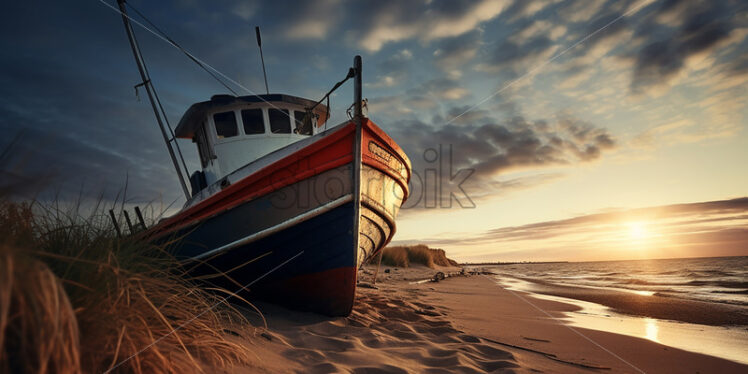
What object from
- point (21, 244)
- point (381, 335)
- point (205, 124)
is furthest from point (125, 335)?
point (205, 124)

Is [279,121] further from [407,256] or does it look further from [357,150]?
[407,256]

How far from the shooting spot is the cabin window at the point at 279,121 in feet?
23.3

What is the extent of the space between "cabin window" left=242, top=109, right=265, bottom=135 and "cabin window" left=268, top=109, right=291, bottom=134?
7.6 inches

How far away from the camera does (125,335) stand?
1641mm

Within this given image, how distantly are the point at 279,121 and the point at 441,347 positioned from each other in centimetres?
545

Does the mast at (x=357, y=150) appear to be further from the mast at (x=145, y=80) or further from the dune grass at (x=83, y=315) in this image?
the mast at (x=145, y=80)

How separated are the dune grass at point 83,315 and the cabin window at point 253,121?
4277 mm

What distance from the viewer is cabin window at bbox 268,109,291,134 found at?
7090 millimetres

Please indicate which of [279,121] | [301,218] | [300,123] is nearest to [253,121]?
[279,121]

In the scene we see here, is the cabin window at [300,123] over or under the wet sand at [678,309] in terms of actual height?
over

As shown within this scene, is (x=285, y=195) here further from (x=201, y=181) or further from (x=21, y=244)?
(x=201, y=181)

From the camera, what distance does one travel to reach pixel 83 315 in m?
1.57

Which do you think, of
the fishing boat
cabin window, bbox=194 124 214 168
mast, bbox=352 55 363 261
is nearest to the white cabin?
cabin window, bbox=194 124 214 168

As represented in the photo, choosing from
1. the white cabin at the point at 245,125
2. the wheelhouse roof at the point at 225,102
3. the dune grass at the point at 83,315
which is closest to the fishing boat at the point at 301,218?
the dune grass at the point at 83,315
